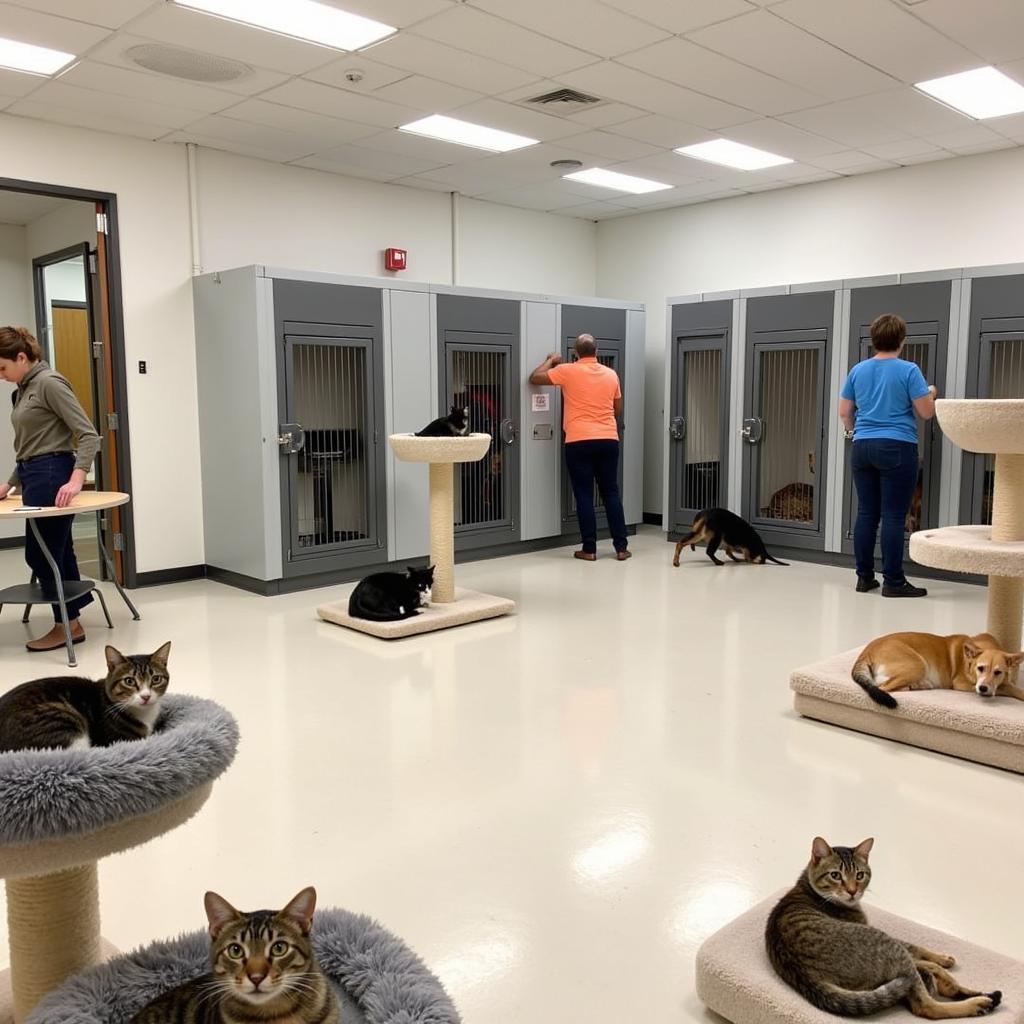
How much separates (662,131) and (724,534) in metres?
2.66

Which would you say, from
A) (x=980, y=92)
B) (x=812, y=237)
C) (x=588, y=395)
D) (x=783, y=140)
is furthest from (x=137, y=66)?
(x=812, y=237)

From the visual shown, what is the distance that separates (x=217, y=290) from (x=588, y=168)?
2800 millimetres

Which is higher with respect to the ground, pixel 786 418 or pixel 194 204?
pixel 194 204

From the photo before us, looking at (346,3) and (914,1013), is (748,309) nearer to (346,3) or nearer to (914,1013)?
(346,3)

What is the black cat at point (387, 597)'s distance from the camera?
4.87 meters

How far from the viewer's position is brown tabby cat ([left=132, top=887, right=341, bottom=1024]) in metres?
1.41

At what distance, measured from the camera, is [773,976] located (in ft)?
6.16

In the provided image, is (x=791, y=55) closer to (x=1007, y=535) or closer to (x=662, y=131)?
(x=662, y=131)

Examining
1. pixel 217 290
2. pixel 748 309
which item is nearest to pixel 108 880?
pixel 217 290

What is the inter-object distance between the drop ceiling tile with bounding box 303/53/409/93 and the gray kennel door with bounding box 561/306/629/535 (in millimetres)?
2486

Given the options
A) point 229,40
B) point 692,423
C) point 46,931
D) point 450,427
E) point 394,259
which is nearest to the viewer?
point 46,931

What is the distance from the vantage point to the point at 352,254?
700 centimetres

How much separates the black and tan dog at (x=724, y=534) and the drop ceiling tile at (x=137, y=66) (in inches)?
148

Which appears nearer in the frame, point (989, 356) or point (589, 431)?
point (989, 356)
